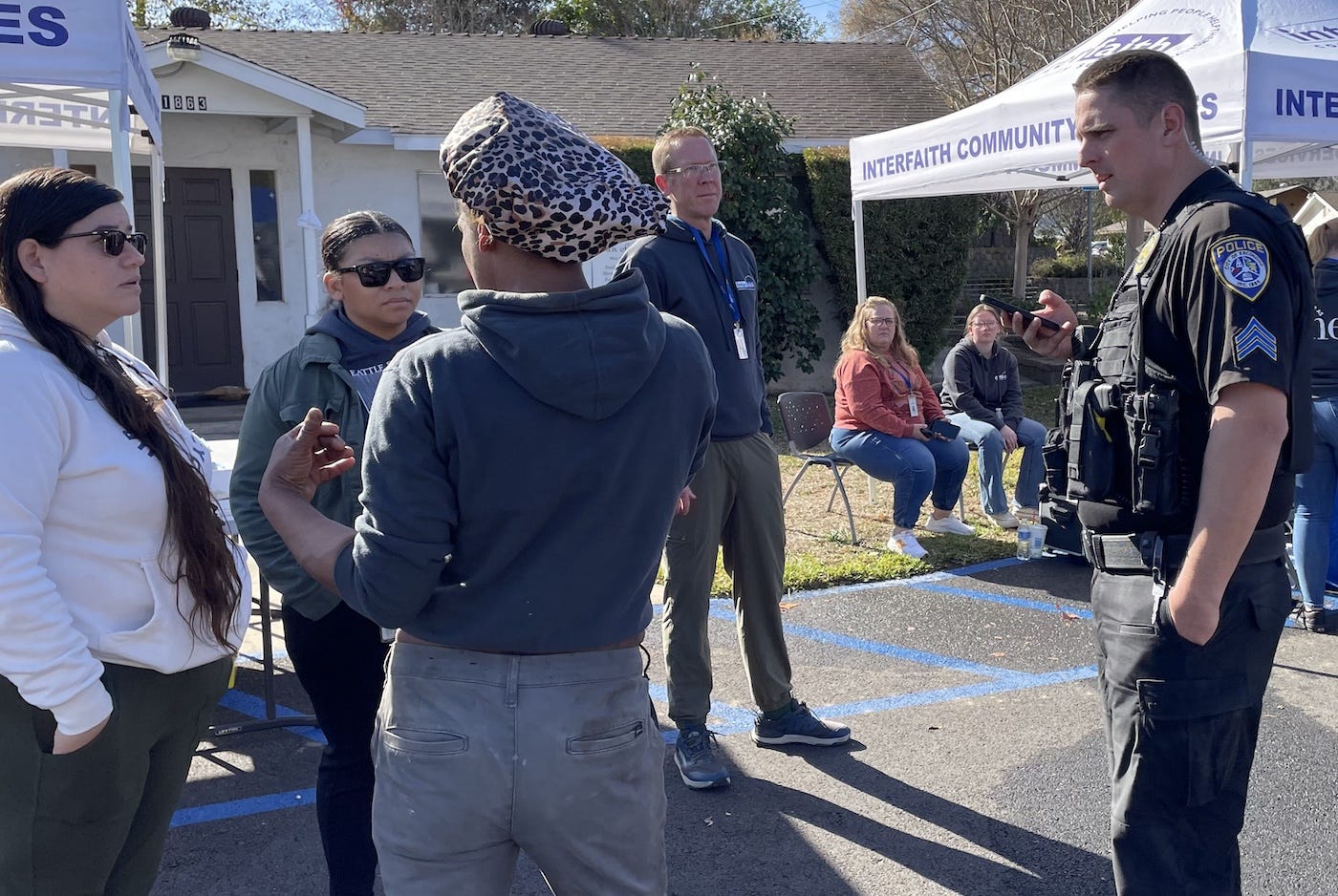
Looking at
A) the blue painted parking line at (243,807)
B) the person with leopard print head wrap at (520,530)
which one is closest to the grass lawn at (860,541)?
the blue painted parking line at (243,807)

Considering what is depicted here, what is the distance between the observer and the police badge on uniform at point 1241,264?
7.10 feet

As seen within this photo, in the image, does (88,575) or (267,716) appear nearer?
(88,575)

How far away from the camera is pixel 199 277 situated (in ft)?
43.7

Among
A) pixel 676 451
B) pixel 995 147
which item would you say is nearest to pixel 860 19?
pixel 995 147

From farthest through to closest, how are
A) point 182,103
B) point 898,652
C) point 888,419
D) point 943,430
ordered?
1. point 182,103
2. point 943,430
3. point 888,419
4. point 898,652

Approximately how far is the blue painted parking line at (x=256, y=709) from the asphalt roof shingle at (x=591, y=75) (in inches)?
392

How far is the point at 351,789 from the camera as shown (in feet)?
9.45

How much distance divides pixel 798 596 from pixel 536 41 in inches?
572

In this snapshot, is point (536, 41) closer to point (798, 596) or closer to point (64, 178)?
point (798, 596)

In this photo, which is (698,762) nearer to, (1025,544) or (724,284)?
(724,284)

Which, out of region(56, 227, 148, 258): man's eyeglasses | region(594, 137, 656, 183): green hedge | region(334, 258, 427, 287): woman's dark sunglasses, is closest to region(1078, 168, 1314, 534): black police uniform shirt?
region(334, 258, 427, 287): woman's dark sunglasses

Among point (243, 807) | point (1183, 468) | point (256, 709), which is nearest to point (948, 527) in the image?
point (256, 709)

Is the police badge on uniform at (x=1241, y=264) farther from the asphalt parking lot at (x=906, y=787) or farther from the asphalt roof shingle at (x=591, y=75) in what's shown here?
the asphalt roof shingle at (x=591, y=75)

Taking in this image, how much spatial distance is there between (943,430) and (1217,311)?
5.53 metres
